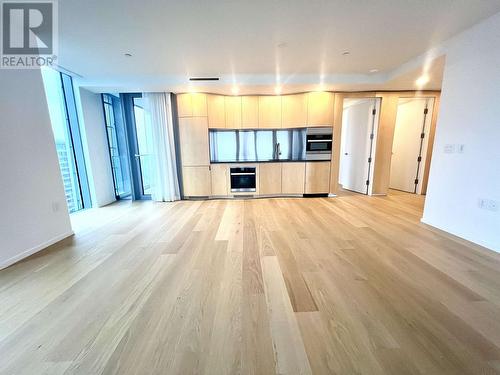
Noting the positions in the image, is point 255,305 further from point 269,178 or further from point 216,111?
point 216,111

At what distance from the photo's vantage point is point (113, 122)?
16.4ft

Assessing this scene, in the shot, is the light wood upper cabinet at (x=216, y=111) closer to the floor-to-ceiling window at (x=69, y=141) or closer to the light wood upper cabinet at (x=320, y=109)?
the light wood upper cabinet at (x=320, y=109)

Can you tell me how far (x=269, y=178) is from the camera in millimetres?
4969

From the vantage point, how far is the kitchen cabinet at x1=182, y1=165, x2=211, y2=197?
4.89m

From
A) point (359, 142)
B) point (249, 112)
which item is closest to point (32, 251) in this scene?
point (249, 112)

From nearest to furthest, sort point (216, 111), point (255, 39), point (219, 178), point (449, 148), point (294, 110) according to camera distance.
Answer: point (255, 39) → point (449, 148) → point (216, 111) → point (294, 110) → point (219, 178)

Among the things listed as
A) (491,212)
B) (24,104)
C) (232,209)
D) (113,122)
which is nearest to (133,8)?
(24,104)

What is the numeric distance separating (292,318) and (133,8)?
10.7ft

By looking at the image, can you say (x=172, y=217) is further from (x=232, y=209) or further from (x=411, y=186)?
(x=411, y=186)

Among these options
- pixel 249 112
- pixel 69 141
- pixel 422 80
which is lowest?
pixel 69 141

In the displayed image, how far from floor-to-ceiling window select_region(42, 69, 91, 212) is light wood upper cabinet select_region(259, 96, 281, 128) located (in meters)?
4.06

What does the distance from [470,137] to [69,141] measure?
681 cm

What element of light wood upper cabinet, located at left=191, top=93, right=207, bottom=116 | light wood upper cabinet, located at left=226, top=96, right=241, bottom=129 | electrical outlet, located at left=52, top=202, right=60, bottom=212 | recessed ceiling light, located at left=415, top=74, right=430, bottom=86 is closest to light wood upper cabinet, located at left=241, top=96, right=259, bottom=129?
light wood upper cabinet, located at left=226, top=96, right=241, bottom=129

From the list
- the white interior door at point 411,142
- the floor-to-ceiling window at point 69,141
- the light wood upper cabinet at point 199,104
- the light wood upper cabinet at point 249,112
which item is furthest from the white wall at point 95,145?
the white interior door at point 411,142
